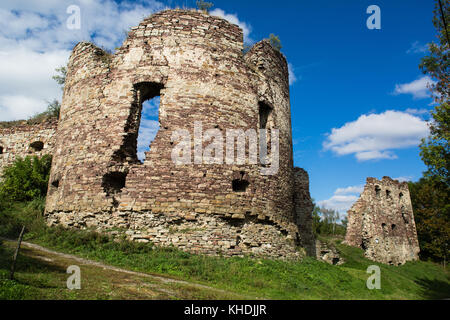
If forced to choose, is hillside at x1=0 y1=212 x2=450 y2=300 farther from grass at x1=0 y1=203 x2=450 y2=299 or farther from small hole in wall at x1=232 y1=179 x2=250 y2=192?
small hole in wall at x1=232 y1=179 x2=250 y2=192

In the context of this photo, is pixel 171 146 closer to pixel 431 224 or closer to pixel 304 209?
pixel 304 209

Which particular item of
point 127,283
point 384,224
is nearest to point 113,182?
point 127,283

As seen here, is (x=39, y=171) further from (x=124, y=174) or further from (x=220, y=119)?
(x=220, y=119)

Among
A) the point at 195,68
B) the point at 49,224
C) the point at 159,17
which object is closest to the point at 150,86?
the point at 195,68

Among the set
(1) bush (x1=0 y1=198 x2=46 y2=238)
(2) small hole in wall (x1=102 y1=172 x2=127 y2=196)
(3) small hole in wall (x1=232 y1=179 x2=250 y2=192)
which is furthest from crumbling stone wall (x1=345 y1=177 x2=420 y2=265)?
(1) bush (x1=0 y1=198 x2=46 y2=238)

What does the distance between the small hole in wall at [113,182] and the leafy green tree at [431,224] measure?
22.5 m

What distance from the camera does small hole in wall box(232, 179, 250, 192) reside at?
29.6ft

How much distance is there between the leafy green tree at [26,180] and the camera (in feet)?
37.9

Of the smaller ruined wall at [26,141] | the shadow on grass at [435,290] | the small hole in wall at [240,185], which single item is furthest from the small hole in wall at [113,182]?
the shadow on grass at [435,290]

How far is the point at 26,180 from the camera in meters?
11.8

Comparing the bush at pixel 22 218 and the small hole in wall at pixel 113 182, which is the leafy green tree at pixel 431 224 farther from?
the bush at pixel 22 218

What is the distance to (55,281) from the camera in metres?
4.66
